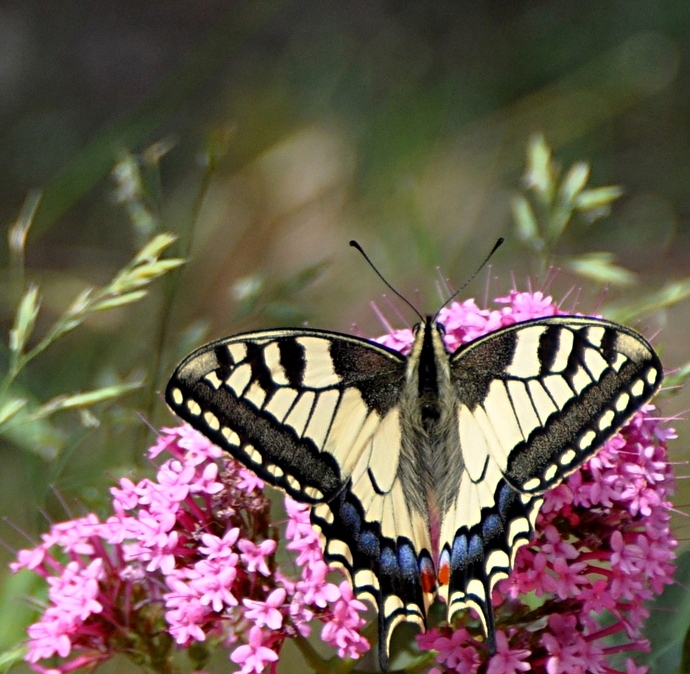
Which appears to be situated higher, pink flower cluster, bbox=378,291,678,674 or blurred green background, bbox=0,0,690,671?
blurred green background, bbox=0,0,690,671

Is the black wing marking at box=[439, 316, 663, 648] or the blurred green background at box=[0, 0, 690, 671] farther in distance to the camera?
the blurred green background at box=[0, 0, 690, 671]

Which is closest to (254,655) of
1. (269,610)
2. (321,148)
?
(269,610)

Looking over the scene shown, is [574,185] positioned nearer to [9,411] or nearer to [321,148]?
[9,411]

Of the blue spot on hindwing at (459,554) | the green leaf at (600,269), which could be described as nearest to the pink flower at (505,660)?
the blue spot on hindwing at (459,554)

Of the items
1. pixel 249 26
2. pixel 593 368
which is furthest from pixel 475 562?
pixel 249 26

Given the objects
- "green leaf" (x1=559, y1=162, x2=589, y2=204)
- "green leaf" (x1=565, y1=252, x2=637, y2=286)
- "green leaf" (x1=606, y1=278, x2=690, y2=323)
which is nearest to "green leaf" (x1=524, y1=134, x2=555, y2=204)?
"green leaf" (x1=559, y1=162, x2=589, y2=204)

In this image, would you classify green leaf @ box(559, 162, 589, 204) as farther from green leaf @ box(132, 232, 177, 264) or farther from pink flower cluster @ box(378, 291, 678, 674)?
green leaf @ box(132, 232, 177, 264)

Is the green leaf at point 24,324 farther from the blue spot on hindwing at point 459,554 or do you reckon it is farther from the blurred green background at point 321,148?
the blue spot on hindwing at point 459,554
